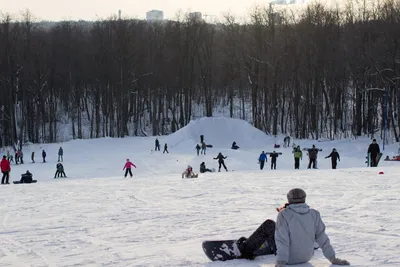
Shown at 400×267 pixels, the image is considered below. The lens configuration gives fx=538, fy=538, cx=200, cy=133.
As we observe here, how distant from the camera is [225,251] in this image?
6.93 meters

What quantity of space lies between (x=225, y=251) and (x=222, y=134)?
3928 centimetres

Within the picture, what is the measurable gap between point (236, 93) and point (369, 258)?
6386 cm

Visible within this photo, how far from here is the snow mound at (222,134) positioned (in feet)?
147

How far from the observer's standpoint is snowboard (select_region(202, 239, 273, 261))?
6895 mm

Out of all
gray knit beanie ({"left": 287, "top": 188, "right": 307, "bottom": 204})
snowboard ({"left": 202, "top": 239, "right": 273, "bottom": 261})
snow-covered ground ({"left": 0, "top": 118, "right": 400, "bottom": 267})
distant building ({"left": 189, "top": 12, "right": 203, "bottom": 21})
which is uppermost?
distant building ({"left": 189, "top": 12, "right": 203, "bottom": 21})

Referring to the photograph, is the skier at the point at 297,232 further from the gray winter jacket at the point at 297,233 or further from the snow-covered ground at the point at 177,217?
the snow-covered ground at the point at 177,217

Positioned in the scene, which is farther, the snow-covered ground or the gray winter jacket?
the snow-covered ground

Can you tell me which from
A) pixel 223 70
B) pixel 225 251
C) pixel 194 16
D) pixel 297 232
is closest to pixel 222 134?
pixel 194 16

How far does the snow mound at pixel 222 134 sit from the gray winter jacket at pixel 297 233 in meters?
37.8

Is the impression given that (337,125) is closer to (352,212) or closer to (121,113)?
(121,113)

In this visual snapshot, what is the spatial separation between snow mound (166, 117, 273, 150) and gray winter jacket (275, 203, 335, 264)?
37.8m

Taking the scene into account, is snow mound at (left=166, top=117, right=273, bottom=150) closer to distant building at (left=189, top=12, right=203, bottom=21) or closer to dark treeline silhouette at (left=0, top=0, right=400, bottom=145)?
dark treeline silhouette at (left=0, top=0, right=400, bottom=145)

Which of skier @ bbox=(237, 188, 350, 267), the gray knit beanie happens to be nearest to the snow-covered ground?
skier @ bbox=(237, 188, 350, 267)

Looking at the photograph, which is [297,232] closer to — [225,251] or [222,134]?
[225,251]
